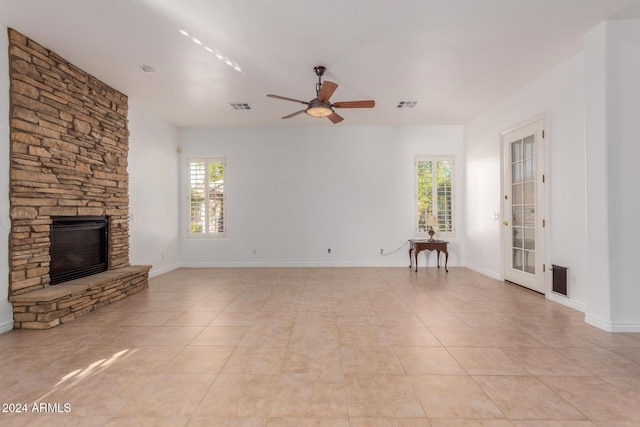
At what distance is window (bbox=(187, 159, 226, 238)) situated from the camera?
7016mm

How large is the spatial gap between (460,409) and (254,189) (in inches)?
232

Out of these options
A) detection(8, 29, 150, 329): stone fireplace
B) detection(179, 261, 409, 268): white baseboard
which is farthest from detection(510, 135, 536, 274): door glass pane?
detection(8, 29, 150, 329): stone fireplace

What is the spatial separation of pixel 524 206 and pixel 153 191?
21.5ft

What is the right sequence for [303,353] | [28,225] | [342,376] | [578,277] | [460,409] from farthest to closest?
[578,277] → [28,225] → [303,353] → [342,376] → [460,409]

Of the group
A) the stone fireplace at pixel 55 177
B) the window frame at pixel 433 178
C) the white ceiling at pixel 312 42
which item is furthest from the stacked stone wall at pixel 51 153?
the window frame at pixel 433 178

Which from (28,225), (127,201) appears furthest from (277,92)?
(28,225)

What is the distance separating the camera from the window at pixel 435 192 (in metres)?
6.88

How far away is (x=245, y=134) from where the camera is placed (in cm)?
701

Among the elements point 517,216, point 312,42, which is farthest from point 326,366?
point 517,216

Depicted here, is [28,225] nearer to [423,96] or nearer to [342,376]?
[342,376]

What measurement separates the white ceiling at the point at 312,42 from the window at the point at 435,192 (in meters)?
1.87

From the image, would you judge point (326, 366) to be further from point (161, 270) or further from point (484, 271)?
point (161, 270)

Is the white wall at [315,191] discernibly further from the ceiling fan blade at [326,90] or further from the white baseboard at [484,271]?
the ceiling fan blade at [326,90]

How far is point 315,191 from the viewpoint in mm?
6977
